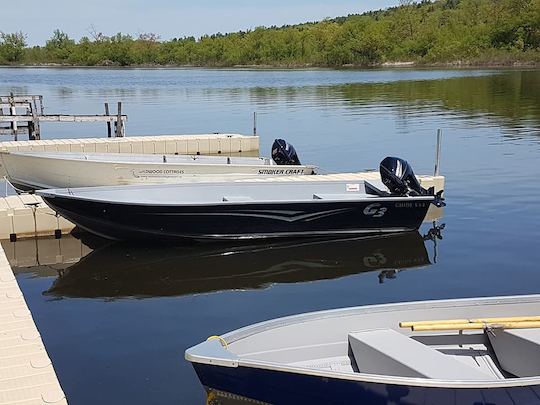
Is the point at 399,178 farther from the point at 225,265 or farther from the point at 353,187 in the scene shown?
the point at 225,265

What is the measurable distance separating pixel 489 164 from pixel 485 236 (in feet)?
23.0

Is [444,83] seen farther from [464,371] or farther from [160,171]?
[464,371]

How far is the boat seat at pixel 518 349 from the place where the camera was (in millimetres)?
4871

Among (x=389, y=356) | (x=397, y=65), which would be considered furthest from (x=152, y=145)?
(x=397, y=65)

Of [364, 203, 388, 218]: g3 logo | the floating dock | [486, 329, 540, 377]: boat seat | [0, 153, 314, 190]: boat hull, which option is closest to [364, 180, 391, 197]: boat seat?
[364, 203, 388, 218]: g3 logo

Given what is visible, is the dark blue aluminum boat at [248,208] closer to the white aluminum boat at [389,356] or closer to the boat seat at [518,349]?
the white aluminum boat at [389,356]

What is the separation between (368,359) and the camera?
4938 mm

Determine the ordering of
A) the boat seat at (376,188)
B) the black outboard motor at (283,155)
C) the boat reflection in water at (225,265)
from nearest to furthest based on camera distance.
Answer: the boat reflection in water at (225,265), the boat seat at (376,188), the black outboard motor at (283,155)

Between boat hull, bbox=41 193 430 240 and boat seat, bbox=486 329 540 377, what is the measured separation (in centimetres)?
510

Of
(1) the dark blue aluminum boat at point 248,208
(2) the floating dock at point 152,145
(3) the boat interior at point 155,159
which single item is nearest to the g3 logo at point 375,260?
(1) the dark blue aluminum boat at point 248,208

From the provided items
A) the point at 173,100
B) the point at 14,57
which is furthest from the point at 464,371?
the point at 14,57

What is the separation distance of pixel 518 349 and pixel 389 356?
1114 millimetres

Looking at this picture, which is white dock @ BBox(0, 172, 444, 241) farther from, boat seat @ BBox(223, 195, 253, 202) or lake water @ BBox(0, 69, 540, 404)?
boat seat @ BBox(223, 195, 253, 202)

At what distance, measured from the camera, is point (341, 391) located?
4.26m
